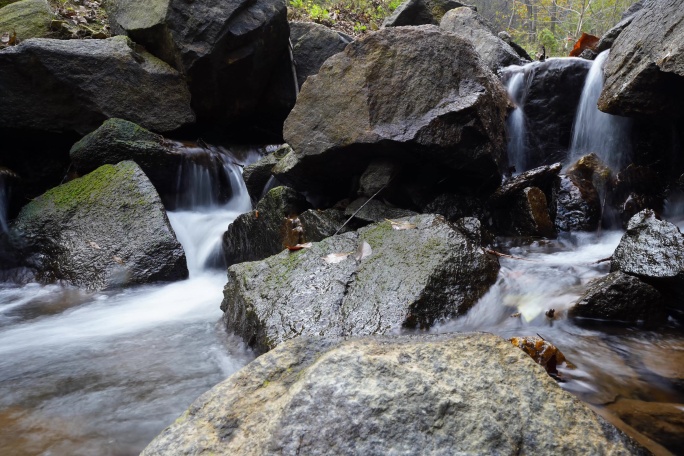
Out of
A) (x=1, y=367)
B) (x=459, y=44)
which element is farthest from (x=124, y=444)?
(x=459, y=44)

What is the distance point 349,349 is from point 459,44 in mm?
3797

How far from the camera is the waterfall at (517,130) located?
5.98m

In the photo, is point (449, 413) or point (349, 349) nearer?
point (449, 413)

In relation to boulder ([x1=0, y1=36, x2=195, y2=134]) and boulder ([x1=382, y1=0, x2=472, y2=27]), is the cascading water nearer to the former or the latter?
boulder ([x1=0, y1=36, x2=195, y2=134])

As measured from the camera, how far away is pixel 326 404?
128cm

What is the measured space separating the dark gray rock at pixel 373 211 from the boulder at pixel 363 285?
0.69 metres

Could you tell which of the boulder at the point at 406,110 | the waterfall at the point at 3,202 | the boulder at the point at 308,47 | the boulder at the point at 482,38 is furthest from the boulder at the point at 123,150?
the boulder at the point at 482,38

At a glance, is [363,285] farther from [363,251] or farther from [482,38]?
[482,38]

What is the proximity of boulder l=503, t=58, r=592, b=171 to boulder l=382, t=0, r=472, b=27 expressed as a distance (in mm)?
4451

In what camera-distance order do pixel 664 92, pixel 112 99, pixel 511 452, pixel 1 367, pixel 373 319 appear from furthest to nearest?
1. pixel 112 99
2. pixel 664 92
3. pixel 1 367
4. pixel 373 319
5. pixel 511 452

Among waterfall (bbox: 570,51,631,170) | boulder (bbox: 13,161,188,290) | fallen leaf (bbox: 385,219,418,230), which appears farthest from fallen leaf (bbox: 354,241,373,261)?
waterfall (bbox: 570,51,631,170)

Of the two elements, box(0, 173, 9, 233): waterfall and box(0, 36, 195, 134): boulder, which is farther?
box(0, 36, 195, 134): boulder

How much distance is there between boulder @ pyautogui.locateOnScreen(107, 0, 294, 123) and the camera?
21.9ft

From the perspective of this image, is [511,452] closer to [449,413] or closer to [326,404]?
[449,413]
